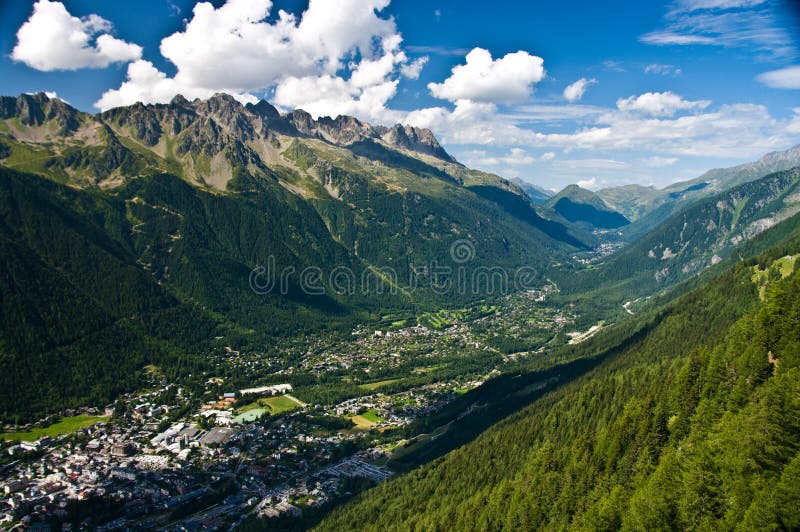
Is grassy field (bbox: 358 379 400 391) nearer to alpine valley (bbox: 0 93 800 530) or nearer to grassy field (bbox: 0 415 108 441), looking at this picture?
alpine valley (bbox: 0 93 800 530)

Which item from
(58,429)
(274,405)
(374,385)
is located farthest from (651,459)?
(58,429)

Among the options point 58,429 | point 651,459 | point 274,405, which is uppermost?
point 651,459

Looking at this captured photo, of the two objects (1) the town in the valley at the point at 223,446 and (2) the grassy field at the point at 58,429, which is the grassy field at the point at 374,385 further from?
(2) the grassy field at the point at 58,429

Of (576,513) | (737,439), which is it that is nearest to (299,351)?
(576,513)

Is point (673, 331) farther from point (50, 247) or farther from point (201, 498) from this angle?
point (50, 247)

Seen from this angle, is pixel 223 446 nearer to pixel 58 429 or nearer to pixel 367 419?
pixel 367 419

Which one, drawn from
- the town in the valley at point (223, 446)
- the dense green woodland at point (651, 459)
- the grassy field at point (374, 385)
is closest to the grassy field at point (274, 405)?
the town in the valley at point (223, 446)

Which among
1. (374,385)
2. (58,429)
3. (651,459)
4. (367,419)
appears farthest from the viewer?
(374,385)
